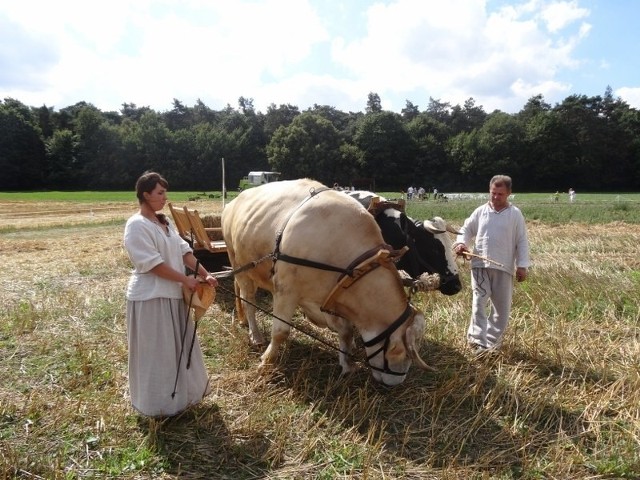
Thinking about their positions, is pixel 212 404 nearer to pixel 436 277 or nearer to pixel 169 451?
pixel 169 451

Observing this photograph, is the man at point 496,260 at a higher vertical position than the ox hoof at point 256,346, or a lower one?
higher

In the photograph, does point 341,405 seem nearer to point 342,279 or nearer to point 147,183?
point 342,279

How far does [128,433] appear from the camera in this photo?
3.83 meters

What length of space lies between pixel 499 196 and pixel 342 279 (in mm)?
2320

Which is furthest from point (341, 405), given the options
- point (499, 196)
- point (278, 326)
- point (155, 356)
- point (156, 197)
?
point (499, 196)

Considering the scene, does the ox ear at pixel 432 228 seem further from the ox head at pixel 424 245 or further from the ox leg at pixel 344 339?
the ox leg at pixel 344 339

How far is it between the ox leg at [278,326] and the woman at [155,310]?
1028 mm

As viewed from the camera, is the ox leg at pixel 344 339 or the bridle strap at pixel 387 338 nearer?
the bridle strap at pixel 387 338

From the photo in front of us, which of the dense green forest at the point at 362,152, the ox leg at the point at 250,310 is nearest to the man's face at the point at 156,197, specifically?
the ox leg at the point at 250,310

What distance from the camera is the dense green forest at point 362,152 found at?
2594 inches

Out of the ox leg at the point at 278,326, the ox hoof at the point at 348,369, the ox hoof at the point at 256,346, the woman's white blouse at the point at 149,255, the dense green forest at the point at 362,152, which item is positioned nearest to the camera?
the woman's white blouse at the point at 149,255

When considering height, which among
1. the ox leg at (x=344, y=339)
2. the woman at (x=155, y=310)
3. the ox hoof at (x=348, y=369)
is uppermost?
the woman at (x=155, y=310)

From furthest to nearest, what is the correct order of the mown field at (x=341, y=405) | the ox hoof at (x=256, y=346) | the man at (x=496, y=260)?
the ox hoof at (x=256, y=346)
the man at (x=496, y=260)
the mown field at (x=341, y=405)

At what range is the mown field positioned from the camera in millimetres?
3506
